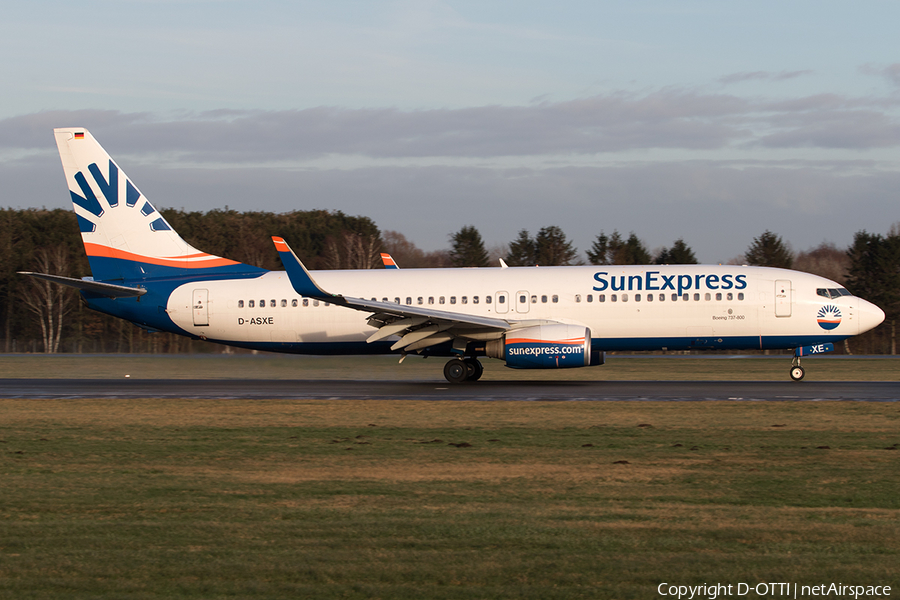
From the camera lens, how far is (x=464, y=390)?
24562mm

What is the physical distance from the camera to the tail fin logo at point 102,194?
30.2 meters

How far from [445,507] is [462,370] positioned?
18.6m

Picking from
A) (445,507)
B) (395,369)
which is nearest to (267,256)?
(395,369)

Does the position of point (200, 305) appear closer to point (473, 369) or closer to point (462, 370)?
point (462, 370)

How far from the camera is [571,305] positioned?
27.5 meters

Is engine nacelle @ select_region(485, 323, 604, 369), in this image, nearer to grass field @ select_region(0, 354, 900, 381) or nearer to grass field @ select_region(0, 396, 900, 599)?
grass field @ select_region(0, 354, 900, 381)

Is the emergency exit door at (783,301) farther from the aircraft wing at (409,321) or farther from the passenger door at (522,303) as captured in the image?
the aircraft wing at (409,321)

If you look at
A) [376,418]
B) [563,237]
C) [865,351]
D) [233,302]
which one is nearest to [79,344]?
[233,302]

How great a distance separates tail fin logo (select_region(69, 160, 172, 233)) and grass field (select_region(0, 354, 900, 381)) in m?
6.08

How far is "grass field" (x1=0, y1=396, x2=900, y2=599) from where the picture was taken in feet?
21.0

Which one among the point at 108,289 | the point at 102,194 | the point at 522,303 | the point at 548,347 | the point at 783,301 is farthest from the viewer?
the point at 102,194

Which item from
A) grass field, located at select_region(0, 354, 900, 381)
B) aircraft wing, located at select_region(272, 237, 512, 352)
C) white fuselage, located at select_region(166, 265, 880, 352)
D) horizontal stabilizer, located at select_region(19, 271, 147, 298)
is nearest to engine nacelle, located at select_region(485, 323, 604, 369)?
aircraft wing, located at select_region(272, 237, 512, 352)

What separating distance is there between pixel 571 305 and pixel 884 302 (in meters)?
46.4
